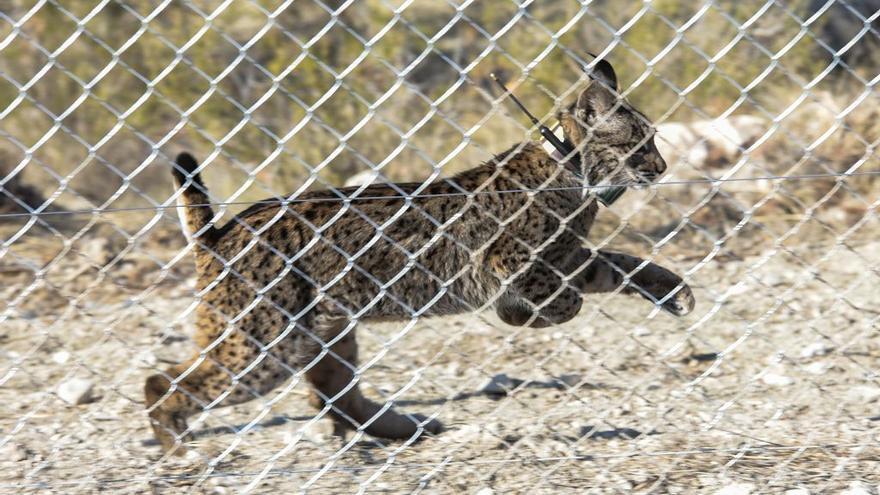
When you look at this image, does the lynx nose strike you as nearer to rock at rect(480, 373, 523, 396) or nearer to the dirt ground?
the dirt ground

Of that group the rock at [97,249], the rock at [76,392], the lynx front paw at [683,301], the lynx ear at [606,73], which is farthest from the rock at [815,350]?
the rock at [97,249]

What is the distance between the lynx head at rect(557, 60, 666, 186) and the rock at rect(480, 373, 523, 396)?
3.12ft

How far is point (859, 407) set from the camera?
4.27 m

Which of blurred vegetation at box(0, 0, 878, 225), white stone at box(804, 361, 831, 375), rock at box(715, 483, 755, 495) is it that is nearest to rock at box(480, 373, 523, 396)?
white stone at box(804, 361, 831, 375)

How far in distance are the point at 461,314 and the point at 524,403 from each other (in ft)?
1.83

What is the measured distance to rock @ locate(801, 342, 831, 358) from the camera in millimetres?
4824

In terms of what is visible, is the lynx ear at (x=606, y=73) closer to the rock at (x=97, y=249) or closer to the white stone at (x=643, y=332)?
the white stone at (x=643, y=332)

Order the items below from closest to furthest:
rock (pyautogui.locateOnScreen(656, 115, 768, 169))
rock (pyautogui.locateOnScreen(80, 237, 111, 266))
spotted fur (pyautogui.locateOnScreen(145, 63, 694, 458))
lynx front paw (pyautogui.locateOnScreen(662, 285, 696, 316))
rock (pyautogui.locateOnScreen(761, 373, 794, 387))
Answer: spotted fur (pyautogui.locateOnScreen(145, 63, 694, 458)) < lynx front paw (pyautogui.locateOnScreen(662, 285, 696, 316)) < rock (pyautogui.locateOnScreen(761, 373, 794, 387)) < rock (pyautogui.locateOnScreen(80, 237, 111, 266)) < rock (pyautogui.locateOnScreen(656, 115, 768, 169))

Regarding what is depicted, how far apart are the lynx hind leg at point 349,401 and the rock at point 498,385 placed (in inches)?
13.3

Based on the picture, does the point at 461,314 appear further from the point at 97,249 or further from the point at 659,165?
the point at 97,249

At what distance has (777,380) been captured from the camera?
4.56 m

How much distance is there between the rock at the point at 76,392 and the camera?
15.1 ft

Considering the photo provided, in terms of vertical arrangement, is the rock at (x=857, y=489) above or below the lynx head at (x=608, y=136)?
below

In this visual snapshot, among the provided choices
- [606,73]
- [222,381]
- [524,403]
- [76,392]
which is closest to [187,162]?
[222,381]
